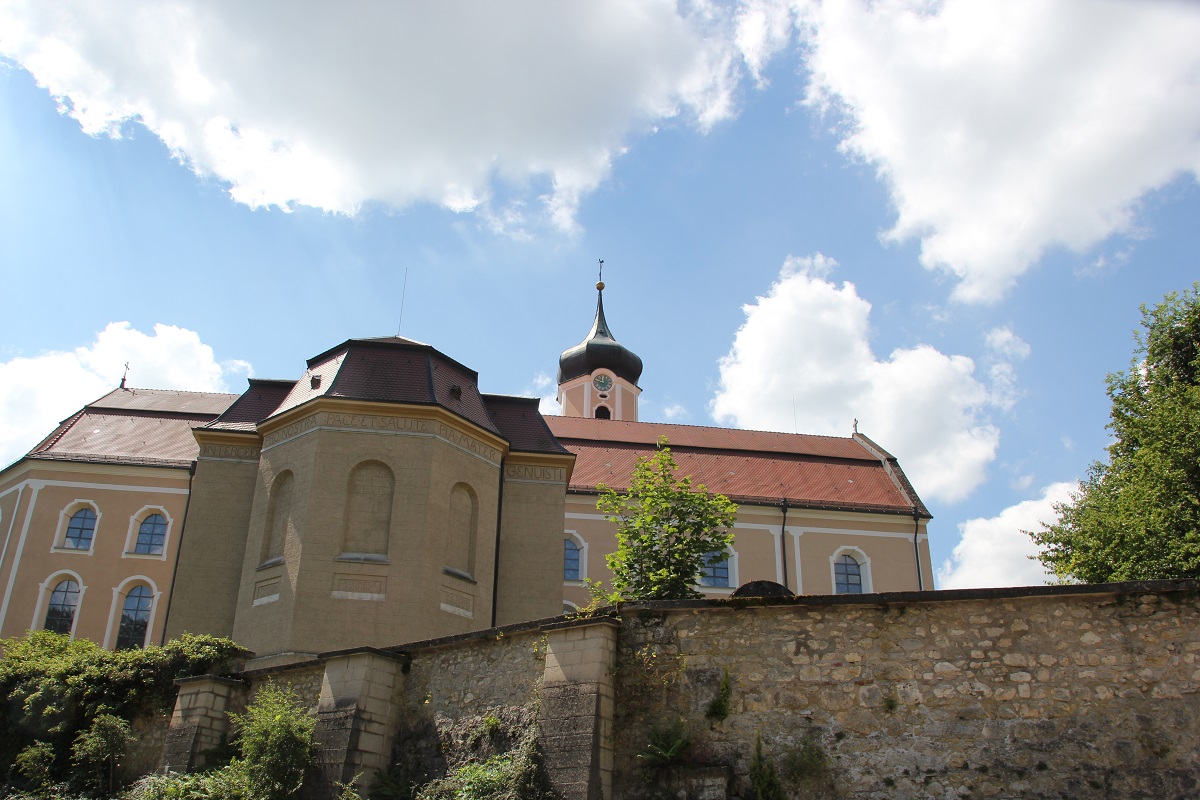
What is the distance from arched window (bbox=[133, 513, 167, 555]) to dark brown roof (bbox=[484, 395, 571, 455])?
14078mm

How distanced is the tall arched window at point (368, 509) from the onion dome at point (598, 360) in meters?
40.3

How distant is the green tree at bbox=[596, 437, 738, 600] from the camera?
1529 centimetres

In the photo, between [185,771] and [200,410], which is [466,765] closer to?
[185,771]

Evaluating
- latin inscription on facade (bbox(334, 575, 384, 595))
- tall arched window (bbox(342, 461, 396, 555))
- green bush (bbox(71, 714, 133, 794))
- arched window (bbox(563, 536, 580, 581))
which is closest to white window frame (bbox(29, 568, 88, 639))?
tall arched window (bbox(342, 461, 396, 555))

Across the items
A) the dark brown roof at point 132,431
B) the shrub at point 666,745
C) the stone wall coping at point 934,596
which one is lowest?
the shrub at point 666,745

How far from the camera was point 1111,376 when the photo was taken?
90.2 ft

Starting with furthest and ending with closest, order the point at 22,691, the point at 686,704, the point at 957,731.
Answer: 1. the point at 22,691
2. the point at 686,704
3. the point at 957,731

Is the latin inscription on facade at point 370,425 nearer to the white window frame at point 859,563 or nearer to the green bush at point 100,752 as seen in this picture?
the green bush at point 100,752

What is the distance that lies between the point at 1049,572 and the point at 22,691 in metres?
24.1

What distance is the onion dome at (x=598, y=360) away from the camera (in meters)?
62.5

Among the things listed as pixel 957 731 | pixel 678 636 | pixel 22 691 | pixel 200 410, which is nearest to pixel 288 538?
pixel 22 691

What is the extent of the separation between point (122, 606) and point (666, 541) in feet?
78.6

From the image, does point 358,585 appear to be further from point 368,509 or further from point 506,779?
point 506,779

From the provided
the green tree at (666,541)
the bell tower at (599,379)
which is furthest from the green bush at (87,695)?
the bell tower at (599,379)
